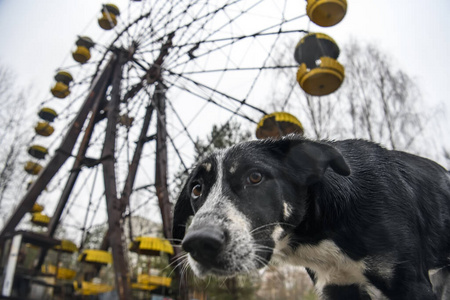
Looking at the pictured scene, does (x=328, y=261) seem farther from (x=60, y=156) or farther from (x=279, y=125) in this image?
(x=60, y=156)

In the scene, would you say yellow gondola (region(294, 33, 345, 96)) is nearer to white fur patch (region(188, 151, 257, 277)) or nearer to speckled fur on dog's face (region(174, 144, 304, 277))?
speckled fur on dog's face (region(174, 144, 304, 277))

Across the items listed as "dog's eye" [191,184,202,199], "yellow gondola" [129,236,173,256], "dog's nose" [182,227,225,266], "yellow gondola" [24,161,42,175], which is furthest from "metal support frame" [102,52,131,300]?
"yellow gondola" [24,161,42,175]

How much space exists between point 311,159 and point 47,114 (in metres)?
10.7

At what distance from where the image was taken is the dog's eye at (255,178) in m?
1.98

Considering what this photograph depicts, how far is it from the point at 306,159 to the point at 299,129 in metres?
4.24

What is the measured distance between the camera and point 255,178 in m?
1.98

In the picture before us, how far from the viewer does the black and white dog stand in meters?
1.82

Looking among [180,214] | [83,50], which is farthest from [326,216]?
[83,50]

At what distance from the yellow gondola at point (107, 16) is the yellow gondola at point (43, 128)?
3.82 meters

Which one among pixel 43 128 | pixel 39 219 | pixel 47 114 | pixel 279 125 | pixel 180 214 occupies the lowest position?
pixel 180 214

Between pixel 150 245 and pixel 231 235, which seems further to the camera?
pixel 150 245

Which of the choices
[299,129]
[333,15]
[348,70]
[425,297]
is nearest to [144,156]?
[299,129]

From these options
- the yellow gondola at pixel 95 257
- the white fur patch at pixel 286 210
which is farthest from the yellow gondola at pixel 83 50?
the white fur patch at pixel 286 210

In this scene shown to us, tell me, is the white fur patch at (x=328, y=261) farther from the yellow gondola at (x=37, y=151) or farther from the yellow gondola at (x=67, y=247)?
the yellow gondola at (x=37, y=151)
